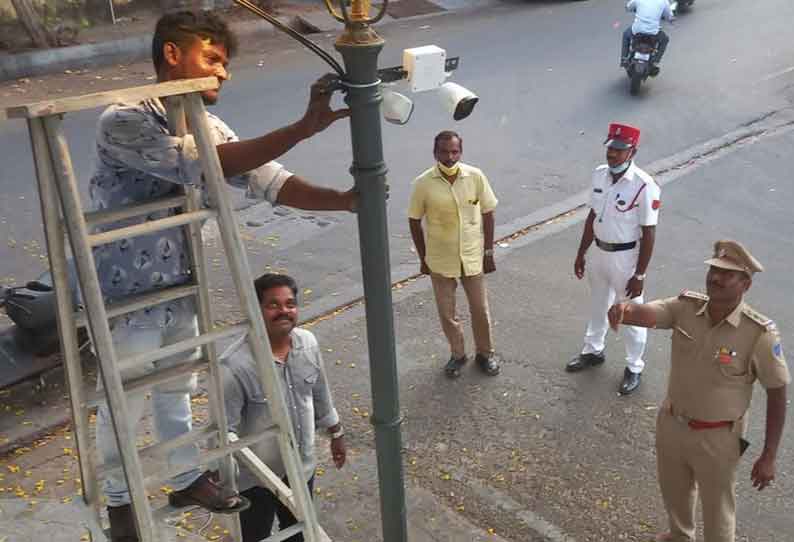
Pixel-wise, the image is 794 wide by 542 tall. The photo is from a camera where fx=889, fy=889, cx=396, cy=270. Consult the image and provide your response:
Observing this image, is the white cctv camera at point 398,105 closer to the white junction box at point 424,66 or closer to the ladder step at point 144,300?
the white junction box at point 424,66

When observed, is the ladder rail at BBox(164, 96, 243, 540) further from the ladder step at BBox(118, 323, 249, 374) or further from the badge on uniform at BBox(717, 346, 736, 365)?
the badge on uniform at BBox(717, 346, 736, 365)

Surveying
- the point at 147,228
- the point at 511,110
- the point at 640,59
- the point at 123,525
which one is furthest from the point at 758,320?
the point at 640,59

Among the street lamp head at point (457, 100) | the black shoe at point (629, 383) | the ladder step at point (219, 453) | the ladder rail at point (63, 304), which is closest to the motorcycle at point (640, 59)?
the black shoe at point (629, 383)

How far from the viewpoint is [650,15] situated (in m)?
12.8

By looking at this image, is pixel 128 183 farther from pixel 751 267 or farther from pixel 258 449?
pixel 751 267

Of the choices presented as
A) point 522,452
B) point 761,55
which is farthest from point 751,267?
point 761,55

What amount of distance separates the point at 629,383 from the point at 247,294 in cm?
399

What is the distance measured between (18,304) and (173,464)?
3.35m

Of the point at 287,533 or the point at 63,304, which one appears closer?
the point at 63,304

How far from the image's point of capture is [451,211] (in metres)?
6.09

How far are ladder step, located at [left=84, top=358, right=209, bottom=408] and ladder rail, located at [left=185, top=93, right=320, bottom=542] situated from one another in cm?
32

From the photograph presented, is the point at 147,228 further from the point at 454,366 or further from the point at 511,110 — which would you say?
the point at 511,110

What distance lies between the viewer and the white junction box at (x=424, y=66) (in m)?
2.96

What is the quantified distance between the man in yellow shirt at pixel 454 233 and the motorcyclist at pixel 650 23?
7.58 metres
